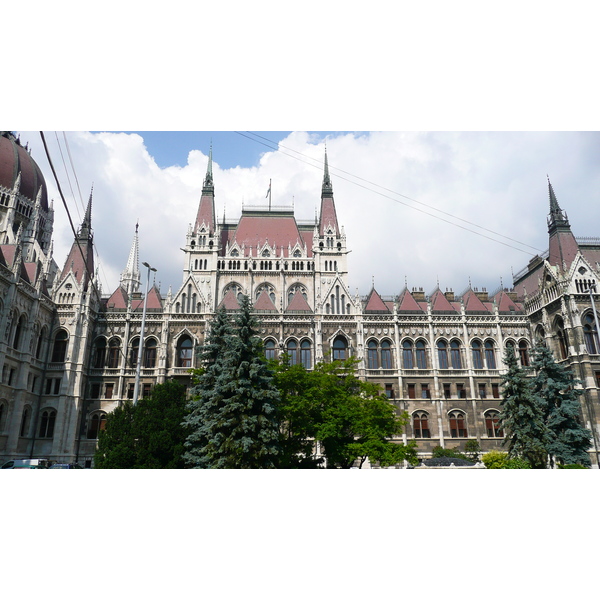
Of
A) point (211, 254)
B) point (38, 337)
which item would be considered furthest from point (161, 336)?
point (211, 254)

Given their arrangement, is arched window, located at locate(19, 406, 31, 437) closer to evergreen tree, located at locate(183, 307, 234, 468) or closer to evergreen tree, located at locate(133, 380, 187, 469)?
evergreen tree, located at locate(133, 380, 187, 469)

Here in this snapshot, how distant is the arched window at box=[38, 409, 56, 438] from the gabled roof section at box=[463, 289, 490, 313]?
117ft

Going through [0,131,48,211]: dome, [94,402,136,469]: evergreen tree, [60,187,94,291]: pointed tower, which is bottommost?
[94,402,136,469]: evergreen tree

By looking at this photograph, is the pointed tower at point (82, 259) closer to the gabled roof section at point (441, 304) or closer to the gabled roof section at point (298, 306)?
the gabled roof section at point (298, 306)

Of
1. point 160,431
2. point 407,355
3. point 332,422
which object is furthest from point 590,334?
point 160,431

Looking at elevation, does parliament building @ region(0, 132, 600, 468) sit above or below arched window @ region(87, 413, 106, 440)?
above

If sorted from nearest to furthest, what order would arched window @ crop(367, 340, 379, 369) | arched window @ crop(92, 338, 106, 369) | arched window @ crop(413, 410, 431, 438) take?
arched window @ crop(413, 410, 431, 438)
arched window @ crop(92, 338, 106, 369)
arched window @ crop(367, 340, 379, 369)

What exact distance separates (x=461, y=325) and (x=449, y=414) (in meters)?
7.88

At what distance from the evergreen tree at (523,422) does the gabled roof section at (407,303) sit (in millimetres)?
13457

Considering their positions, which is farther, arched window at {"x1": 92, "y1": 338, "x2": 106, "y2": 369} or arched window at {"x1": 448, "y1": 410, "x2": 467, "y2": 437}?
arched window at {"x1": 92, "y1": 338, "x2": 106, "y2": 369}

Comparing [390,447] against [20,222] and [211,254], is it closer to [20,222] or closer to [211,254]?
[211,254]

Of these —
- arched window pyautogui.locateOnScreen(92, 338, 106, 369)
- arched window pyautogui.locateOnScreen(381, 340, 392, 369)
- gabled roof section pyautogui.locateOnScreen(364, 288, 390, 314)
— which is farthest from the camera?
gabled roof section pyautogui.locateOnScreen(364, 288, 390, 314)

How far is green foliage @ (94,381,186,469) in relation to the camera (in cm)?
2198

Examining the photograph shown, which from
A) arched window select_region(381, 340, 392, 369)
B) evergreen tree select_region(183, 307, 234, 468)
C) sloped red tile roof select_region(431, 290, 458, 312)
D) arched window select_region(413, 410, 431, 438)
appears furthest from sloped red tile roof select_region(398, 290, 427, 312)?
evergreen tree select_region(183, 307, 234, 468)
